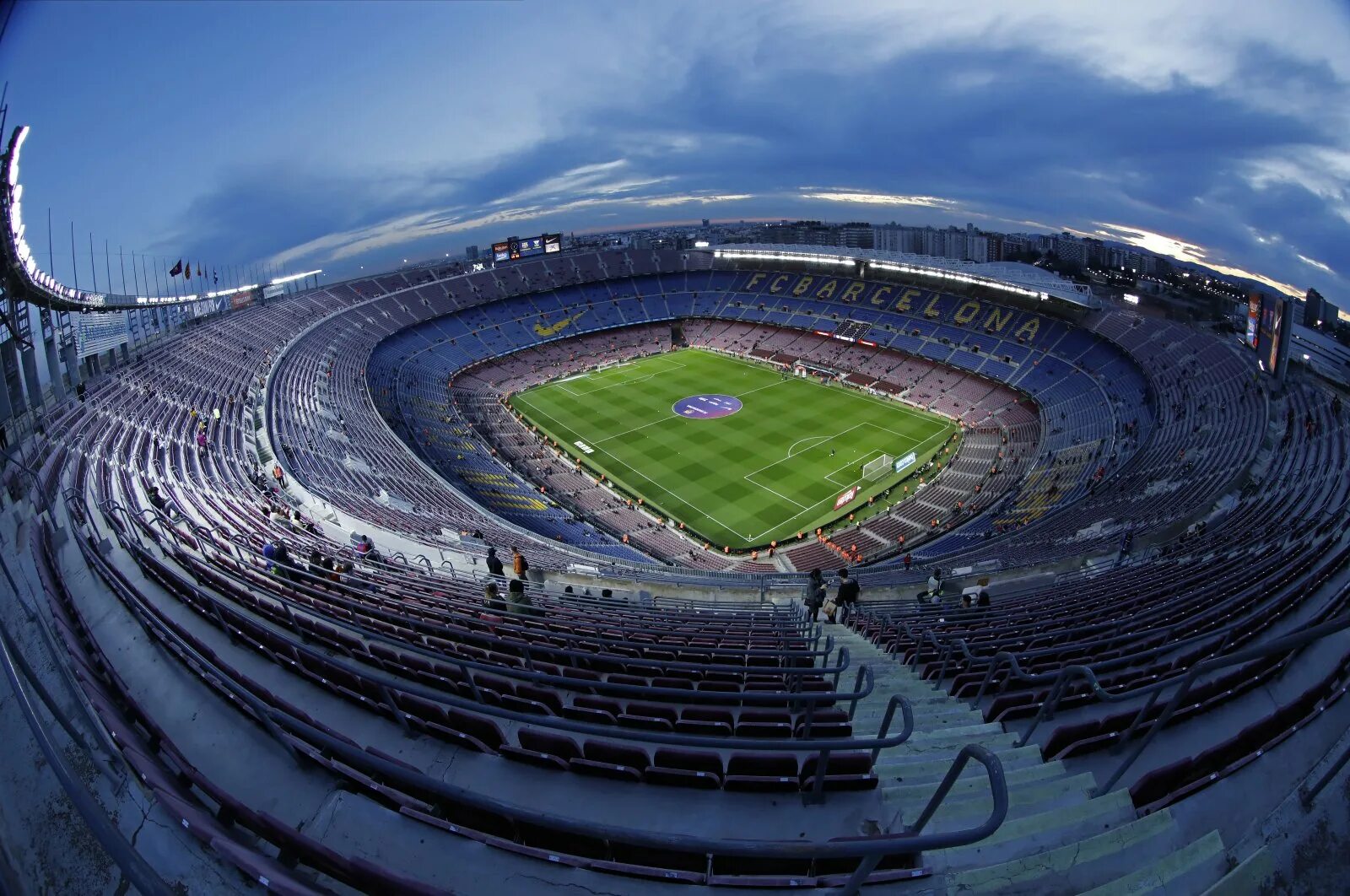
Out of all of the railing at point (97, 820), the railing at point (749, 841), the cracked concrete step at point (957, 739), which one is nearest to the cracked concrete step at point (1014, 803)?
the railing at point (749, 841)

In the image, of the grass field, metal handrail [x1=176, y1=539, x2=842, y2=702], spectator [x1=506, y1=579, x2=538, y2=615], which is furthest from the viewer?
the grass field

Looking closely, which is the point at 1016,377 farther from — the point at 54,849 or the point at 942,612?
the point at 54,849

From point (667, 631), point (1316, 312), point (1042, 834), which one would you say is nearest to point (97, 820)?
point (1042, 834)

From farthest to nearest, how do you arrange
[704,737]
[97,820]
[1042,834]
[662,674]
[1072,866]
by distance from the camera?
[662,674] → [704,737] → [1042,834] → [1072,866] → [97,820]

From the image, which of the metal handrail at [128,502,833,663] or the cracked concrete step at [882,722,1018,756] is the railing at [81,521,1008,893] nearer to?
the cracked concrete step at [882,722,1018,756]

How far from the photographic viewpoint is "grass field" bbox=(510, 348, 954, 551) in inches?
1428

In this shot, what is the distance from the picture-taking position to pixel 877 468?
39.1 meters

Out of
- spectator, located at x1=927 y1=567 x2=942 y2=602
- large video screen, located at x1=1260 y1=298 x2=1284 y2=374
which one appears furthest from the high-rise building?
spectator, located at x1=927 y1=567 x2=942 y2=602

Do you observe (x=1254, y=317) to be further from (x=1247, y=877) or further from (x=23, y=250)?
(x=23, y=250)

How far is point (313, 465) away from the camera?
24.9 metres

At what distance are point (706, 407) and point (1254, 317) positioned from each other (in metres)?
32.0

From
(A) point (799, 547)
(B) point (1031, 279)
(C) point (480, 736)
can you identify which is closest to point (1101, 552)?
(A) point (799, 547)

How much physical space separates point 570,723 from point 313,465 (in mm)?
23604

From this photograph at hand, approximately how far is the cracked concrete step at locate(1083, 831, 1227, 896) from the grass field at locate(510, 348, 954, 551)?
94.9 feet
